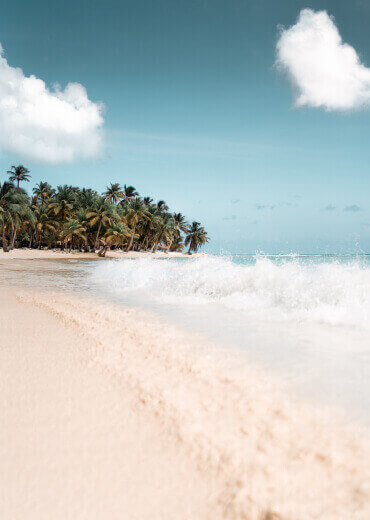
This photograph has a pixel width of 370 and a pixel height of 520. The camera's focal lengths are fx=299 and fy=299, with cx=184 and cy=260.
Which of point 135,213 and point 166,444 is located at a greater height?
point 135,213

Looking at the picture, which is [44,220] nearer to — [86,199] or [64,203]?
[64,203]

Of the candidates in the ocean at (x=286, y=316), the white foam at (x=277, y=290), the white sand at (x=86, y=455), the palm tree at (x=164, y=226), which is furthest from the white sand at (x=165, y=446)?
the palm tree at (x=164, y=226)

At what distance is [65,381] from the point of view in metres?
2.35

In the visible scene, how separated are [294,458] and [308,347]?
7.08 ft

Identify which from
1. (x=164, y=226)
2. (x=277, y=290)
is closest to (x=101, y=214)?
(x=164, y=226)

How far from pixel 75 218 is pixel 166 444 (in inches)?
1976

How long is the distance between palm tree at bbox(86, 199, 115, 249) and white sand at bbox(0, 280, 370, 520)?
139ft

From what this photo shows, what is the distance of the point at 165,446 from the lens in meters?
1.65

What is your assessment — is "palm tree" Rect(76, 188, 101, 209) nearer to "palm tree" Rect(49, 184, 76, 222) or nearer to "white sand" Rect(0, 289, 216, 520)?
→ "palm tree" Rect(49, 184, 76, 222)

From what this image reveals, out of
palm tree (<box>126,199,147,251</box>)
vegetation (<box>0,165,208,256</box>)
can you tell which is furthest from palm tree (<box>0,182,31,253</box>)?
palm tree (<box>126,199,147,251</box>)

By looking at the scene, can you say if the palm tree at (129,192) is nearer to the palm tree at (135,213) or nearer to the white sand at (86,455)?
the palm tree at (135,213)

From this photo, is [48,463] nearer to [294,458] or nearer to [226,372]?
[294,458]

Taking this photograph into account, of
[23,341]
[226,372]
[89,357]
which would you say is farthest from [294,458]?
[23,341]

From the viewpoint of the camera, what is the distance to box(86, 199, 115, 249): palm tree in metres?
43.3
